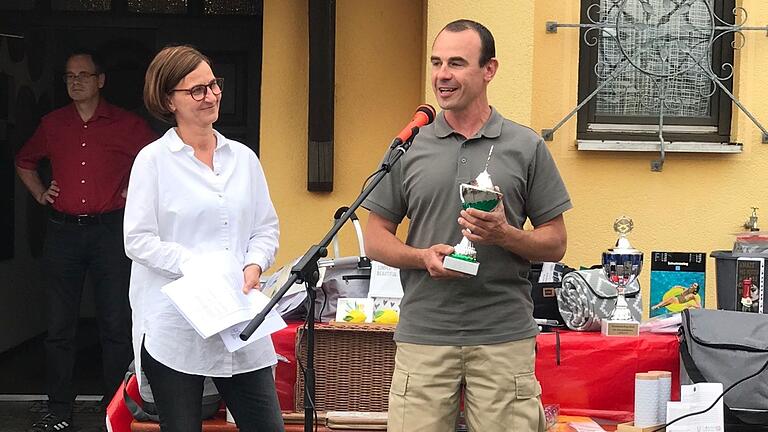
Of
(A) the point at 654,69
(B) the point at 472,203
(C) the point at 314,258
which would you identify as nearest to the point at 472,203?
(B) the point at 472,203

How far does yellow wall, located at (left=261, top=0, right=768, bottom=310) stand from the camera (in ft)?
19.1

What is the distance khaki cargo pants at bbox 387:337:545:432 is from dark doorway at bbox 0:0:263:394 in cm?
370

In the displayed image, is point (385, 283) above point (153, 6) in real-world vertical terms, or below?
below

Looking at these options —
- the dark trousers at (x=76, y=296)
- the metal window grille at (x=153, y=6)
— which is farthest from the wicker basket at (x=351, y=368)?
the metal window grille at (x=153, y=6)

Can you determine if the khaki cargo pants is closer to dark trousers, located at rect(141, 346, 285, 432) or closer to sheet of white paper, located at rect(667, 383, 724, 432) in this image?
dark trousers, located at rect(141, 346, 285, 432)

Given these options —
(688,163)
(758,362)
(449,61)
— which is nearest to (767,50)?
(688,163)

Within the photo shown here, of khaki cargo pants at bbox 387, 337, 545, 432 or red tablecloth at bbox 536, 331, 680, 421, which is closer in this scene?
khaki cargo pants at bbox 387, 337, 545, 432

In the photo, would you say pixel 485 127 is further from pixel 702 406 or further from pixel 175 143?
pixel 702 406

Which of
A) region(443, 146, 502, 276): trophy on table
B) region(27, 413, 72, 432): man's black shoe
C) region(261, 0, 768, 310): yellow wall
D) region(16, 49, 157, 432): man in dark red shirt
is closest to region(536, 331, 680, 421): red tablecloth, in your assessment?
region(261, 0, 768, 310): yellow wall

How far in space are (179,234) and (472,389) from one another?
1077mm

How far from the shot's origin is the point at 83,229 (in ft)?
19.4

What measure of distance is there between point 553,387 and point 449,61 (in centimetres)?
195

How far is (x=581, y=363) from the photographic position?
465cm

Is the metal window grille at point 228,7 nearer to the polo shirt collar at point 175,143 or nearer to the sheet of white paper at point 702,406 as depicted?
the polo shirt collar at point 175,143
